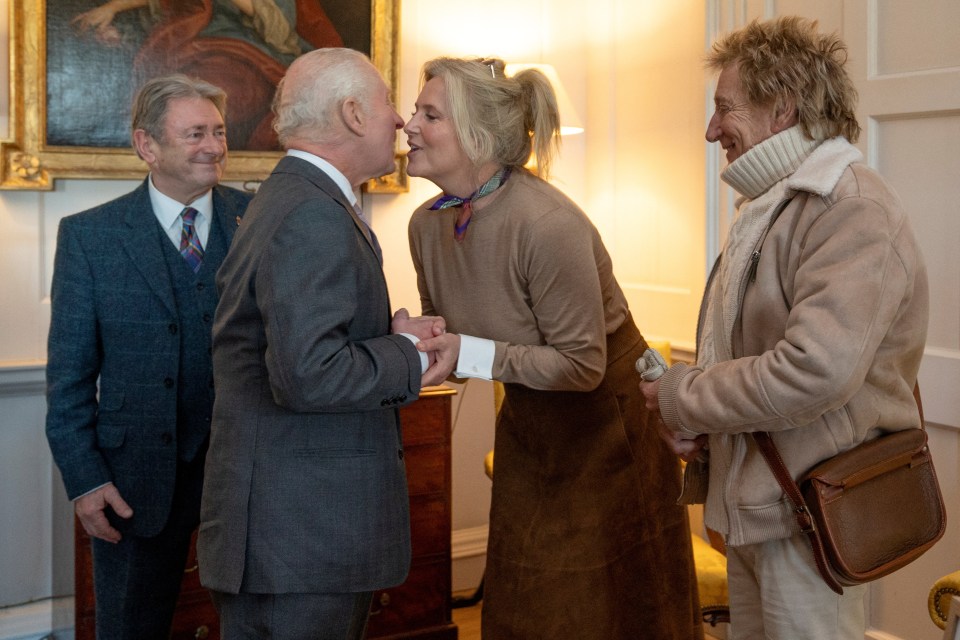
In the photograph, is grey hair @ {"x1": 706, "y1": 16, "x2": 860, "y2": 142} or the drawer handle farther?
the drawer handle

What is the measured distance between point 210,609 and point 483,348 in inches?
60.2

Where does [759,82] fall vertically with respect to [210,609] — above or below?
above

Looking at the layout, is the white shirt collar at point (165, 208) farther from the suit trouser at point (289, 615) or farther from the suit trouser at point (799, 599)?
the suit trouser at point (799, 599)

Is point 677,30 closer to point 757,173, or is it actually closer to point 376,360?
point 757,173

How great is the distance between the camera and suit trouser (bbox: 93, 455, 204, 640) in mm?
2379

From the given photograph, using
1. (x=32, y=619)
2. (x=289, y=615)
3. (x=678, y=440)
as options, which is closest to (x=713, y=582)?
(x=678, y=440)

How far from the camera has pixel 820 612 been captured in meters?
1.73

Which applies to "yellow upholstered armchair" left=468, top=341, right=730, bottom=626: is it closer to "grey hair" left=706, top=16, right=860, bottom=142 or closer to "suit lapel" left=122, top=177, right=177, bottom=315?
"grey hair" left=706, top=16, right=860, bottom=142

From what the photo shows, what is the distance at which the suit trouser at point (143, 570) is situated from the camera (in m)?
2.38

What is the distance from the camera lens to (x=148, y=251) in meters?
2.38

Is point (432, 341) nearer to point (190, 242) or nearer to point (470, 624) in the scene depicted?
point (190, 242)

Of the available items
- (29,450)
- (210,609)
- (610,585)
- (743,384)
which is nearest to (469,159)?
(743,384)

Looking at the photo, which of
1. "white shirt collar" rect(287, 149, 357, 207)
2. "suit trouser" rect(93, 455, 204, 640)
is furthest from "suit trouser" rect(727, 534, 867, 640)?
"suit trouser" rect(93, 455, 204, 640)

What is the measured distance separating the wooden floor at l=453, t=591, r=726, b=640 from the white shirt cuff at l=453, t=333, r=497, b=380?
167cm
